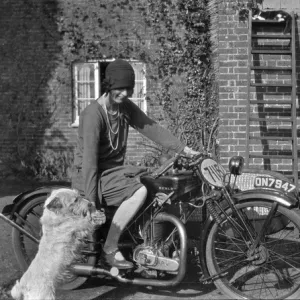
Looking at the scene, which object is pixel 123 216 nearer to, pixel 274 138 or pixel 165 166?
pixel 165 166

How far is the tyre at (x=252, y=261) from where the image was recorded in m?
4.03

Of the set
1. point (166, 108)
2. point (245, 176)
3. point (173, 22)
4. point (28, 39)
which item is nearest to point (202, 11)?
point (173, 22)

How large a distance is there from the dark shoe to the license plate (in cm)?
127

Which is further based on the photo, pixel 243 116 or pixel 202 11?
pixel 202 11

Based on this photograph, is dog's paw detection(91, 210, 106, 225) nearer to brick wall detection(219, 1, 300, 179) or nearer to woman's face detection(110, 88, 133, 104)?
woman's face detection(110, 88, 133, 104)

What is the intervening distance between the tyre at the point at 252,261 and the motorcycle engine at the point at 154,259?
325 mm

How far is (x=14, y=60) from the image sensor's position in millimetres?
11883

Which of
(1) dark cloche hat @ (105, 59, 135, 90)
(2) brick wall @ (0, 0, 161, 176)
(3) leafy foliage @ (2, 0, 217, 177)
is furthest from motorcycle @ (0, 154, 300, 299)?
(2) brick wall @ (0, 0, 161, 176)

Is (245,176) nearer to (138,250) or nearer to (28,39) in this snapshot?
(138,250)

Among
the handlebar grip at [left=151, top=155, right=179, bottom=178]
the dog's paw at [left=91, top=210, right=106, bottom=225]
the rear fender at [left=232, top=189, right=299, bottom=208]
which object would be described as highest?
the handlebar grip at [left=151, top=155, right=179, bottom=178]

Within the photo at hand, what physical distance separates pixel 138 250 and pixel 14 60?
882 cm

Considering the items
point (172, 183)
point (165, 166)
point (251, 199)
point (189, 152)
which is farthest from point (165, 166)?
point (251, 199)

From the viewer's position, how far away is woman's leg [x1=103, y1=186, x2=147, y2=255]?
13.3 feet

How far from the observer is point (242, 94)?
767 centimetres
